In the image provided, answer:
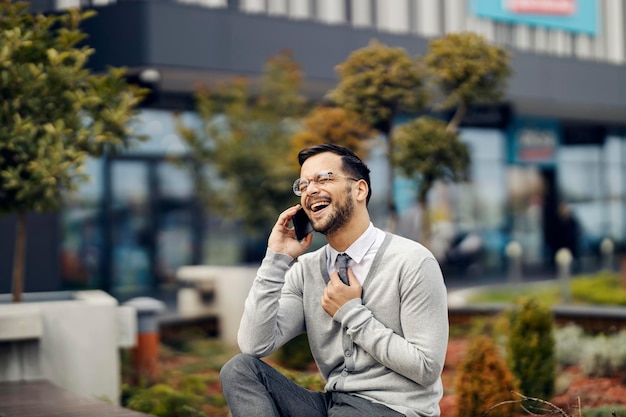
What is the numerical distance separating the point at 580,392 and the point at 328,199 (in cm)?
452

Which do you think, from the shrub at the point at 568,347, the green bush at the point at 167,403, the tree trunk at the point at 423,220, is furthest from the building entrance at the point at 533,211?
the green bush at the point at 167,403

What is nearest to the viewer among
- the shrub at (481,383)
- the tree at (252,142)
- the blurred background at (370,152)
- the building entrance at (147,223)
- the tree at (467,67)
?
the shrub at (481,383)

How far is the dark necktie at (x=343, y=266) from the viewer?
3.65 meters

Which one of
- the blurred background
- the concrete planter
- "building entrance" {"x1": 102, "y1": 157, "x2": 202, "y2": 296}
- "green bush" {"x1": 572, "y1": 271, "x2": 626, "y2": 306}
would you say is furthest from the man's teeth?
"building entrance" {"x1": 102, "y1": 157, "x2": 202, "y2": 296}

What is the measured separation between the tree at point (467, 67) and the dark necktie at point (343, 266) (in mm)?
7176

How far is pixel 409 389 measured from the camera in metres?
3.57

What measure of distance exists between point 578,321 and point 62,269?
33.1 ft

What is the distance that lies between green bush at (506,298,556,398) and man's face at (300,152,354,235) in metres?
4.06

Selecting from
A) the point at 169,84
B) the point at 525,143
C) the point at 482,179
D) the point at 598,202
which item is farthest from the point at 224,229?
the point at 598,202

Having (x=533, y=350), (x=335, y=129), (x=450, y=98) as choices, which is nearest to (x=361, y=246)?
(x=533, y=350)

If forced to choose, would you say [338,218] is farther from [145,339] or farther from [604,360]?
[145,339]

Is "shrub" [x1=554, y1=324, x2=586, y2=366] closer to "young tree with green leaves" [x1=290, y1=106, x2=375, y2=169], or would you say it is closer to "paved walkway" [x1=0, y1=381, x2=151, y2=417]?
"young tree with green leaves" [x1=290, y1=106, x2=375, y2=169]

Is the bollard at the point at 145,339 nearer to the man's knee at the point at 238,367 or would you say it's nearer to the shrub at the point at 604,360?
the shrub at the point at 604,360

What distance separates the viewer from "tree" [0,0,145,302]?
725 cm
